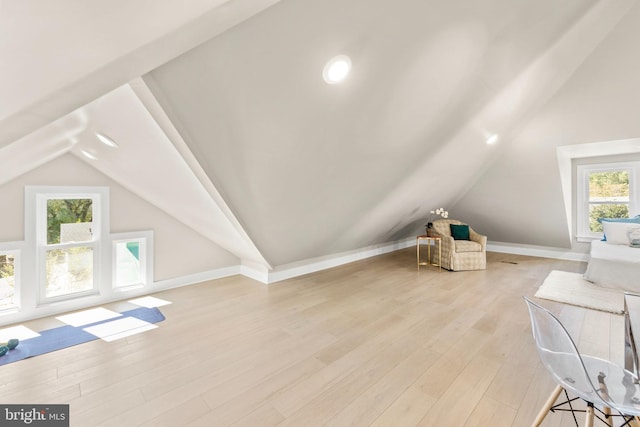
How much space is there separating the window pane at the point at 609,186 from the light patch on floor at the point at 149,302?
24.4 feet

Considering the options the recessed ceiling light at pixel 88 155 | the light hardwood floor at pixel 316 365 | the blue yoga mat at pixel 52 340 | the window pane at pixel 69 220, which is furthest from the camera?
the window pane at pixel 69 220

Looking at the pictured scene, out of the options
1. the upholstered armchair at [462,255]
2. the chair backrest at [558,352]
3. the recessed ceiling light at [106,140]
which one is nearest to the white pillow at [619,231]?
the upholstered armchair at [462,255]

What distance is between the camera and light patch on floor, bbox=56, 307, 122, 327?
2906 millimetres

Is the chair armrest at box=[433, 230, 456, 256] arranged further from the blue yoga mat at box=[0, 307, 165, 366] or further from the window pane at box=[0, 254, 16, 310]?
the window pane at box=[0, 254, 16, 310]

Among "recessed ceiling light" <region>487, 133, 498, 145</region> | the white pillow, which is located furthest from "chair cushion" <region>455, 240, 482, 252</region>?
the white pillow

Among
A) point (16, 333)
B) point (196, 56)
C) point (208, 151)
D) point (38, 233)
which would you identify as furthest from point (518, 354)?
point (38, 233)

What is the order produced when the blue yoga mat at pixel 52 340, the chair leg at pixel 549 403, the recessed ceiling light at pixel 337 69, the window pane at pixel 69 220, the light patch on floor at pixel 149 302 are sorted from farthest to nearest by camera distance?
the light patch on floor at pixel 149 302 → the window pane at pixel 69 220 → the blue yoga mat at pixel 52 340 → the recessed ceiling light at pixel 337 69 → the chair leg at pixel 549 403

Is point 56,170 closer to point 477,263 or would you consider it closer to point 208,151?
point 208,151

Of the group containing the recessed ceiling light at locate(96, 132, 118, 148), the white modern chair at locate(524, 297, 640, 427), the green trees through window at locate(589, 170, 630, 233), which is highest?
the recessed ceiling light at locate(96, 132, 118, 148)

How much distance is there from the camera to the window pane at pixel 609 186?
512 cm

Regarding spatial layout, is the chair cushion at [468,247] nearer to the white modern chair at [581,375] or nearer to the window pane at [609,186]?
the window pane at [609,186]

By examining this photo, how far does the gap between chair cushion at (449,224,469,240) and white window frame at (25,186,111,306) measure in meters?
5.58

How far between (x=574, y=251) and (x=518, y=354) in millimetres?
4850

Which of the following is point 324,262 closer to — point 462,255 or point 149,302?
point 462,255
